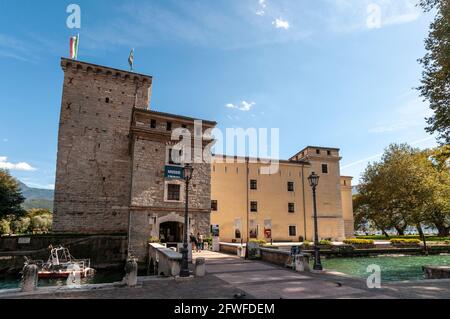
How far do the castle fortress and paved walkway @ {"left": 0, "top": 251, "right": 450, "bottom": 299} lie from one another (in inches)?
477

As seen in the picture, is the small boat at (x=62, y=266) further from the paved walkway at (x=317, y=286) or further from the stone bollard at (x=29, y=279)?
the paved walkway at (x=317, y=286)

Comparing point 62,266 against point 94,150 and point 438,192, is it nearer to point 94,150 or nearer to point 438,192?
point 94,150

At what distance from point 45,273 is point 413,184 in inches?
1704

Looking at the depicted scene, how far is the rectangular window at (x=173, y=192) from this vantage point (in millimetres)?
22094

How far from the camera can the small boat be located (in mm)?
18812

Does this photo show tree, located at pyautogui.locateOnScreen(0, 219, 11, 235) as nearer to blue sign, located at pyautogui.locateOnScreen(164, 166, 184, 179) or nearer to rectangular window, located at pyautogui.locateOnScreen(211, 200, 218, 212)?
rectangular window, located at pyautogui.locateOnScreen(211, 200, 218, 212)

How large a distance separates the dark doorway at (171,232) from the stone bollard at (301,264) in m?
13.0

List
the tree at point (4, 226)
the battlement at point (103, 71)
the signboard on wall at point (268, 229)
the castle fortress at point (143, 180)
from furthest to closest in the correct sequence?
the tree at point (4, 226) → the signboard on wall at point (268, 229) → the battlement at point (103, 71) → the castle fortress at point (143, 180)

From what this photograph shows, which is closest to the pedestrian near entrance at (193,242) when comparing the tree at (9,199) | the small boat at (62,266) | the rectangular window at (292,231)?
the small boat at (62,266)

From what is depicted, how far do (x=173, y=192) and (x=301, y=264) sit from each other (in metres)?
13.1

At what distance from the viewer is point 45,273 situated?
1873cm
